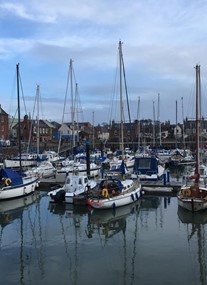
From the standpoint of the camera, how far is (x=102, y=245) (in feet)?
63.2

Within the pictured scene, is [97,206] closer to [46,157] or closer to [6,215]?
[6,215]

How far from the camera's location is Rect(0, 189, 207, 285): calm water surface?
584 inches

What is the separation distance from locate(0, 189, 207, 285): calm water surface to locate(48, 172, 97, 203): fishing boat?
0.84 meters

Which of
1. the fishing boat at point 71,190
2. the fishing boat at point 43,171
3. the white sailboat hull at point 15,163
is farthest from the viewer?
the white sailboat hull at point 15,163

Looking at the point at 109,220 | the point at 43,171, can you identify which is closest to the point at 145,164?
the point at 43,171

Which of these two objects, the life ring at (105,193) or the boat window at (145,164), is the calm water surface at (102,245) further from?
the boat window at (145,164)

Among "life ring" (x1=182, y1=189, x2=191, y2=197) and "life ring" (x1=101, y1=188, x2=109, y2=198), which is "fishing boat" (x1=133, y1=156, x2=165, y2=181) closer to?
"life ring" (x1=182, y1=189, x2=191, y2=197)

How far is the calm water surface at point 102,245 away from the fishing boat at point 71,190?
843 millimetres

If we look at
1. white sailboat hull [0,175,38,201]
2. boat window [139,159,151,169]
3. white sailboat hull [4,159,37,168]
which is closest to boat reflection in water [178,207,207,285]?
boat window [139,159,151,169]

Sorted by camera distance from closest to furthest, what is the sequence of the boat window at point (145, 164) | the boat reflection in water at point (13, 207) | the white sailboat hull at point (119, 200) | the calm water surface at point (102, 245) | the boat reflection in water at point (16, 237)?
the calm water surface at point (102, 245), the boat reflection in water at point (16, 237), the boat reflection in water at point (13, 207), the white sailboat hull at point (119, 200), the boat window at point (145, 164)

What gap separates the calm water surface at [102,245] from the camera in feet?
48.7

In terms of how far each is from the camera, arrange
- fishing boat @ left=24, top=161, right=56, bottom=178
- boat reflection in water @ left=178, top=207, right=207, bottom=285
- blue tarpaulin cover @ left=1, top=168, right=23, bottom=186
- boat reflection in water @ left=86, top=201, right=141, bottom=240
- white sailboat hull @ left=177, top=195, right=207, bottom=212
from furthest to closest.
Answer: fishing boat @ left=24, top=161, right=56, bottom=178, blue tarpaulin cover @ left=1, top=168, right=23, bottom=186, white sailboat hull @ left=177, top=195, right=207, bottom=212, boat reflection in water @ left=86, top=201, right=141, bottom=240, boat reflection in water @ left=178, top=207, right=207, bottom=285

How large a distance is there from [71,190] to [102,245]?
11.4 meters

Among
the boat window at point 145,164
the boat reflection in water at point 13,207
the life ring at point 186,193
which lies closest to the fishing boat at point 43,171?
the boat reflection in water at point 13,207
